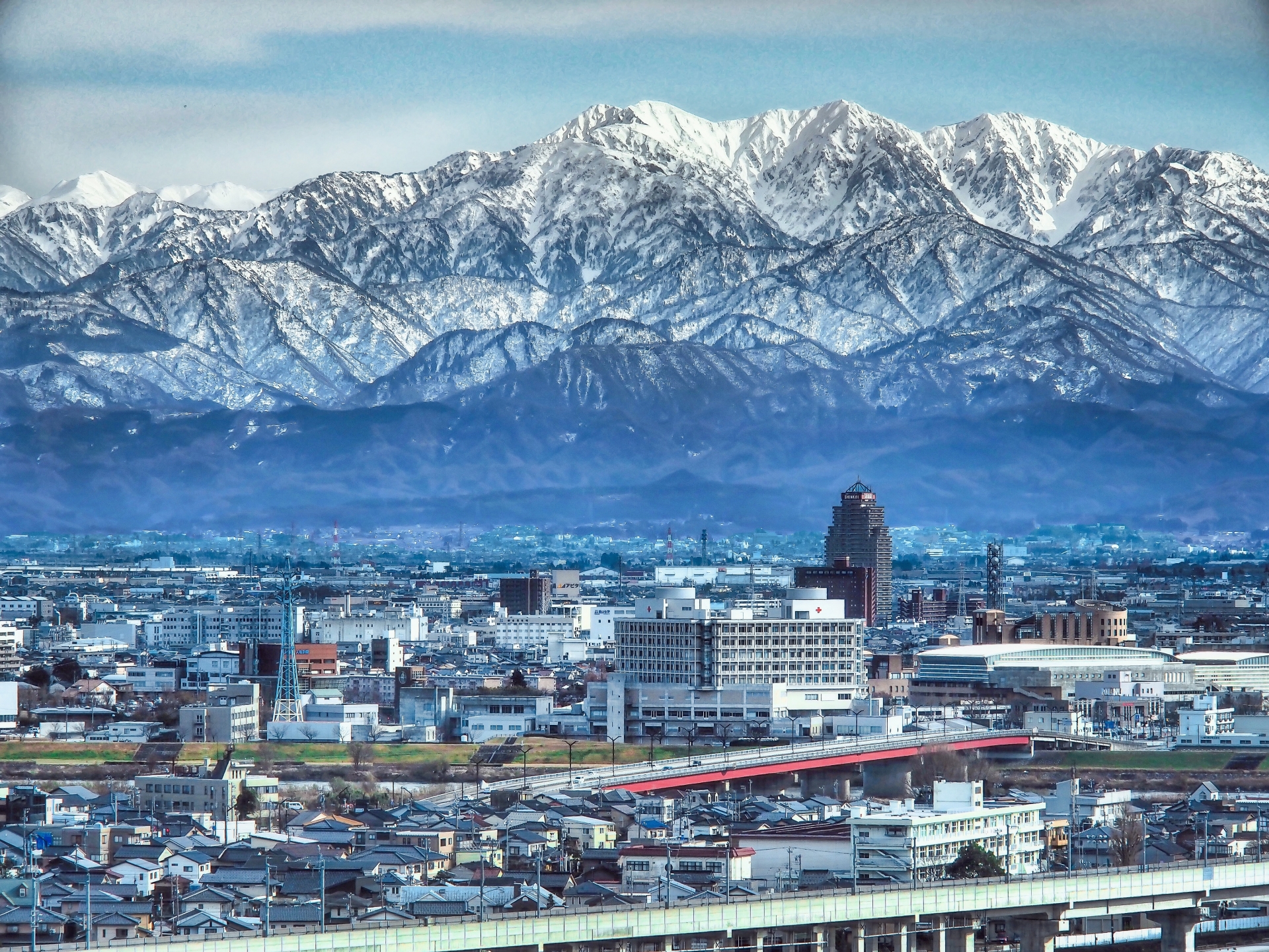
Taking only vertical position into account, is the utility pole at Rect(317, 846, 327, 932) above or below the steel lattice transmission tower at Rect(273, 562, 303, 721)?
below

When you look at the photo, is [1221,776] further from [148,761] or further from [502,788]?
[148,761]

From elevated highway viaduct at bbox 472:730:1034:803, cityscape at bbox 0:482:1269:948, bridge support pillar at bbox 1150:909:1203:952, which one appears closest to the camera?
bridge support pillar at bbox 1150:909:1203:952

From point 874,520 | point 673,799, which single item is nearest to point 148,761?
point 673,799

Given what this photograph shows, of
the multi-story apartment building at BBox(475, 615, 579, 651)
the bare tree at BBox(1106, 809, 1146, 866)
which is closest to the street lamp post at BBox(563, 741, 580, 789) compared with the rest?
the bare tree at BBox(1106, 809, 1146, 866)

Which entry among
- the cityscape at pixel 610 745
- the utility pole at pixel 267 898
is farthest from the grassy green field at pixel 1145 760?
the utility pole at pixel 267 898

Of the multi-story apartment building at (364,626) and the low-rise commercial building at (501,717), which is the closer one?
the low-rise commercial building at (501,717)

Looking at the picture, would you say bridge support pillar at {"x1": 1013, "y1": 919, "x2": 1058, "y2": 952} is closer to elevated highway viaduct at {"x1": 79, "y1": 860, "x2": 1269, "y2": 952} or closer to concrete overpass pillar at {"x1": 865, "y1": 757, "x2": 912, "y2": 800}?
elevated highway viaduct at {"x1": 79, "y1": 860, "x2": 1269, "y2": 952}

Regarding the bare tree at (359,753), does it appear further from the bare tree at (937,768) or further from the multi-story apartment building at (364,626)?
the multi-story apartment building at (364,626)
